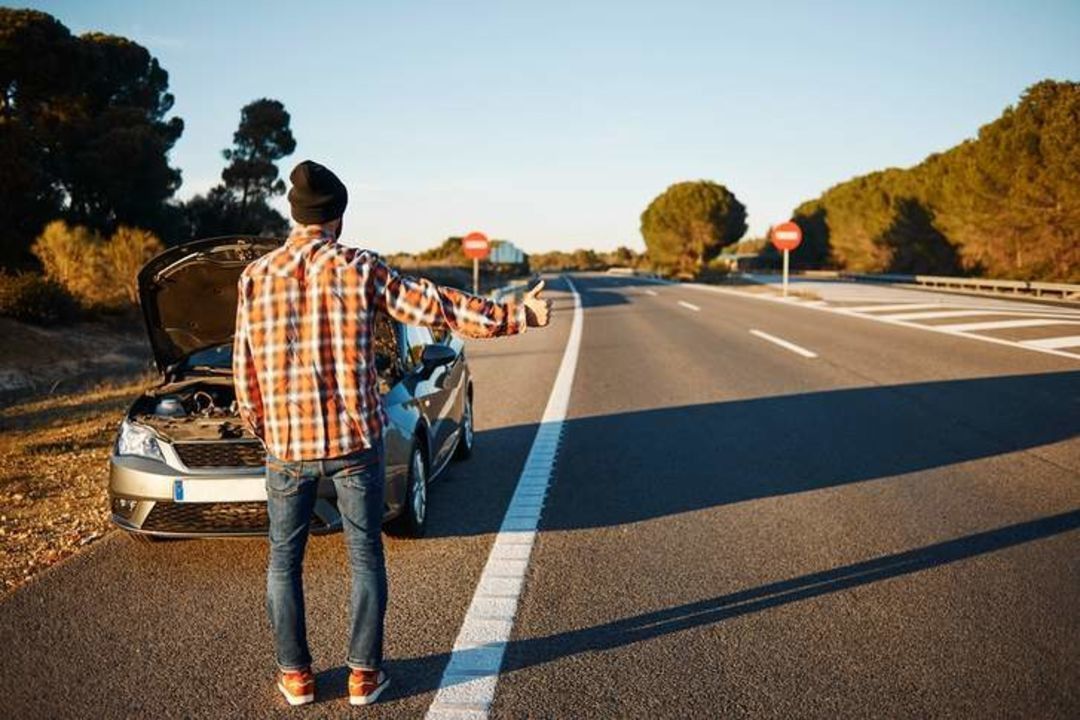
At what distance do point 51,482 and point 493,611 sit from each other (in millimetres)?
4460

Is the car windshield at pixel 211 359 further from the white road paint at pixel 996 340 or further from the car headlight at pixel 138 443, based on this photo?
the white road paint at pixel 996 340

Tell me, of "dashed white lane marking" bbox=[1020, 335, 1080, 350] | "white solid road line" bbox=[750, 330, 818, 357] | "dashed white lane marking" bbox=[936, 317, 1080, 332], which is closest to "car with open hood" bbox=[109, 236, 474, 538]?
"white solid road line" bbox=[750, 330, 818, 357]

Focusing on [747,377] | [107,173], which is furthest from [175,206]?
[747,377]

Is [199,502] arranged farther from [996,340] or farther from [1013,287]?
[1013,287]

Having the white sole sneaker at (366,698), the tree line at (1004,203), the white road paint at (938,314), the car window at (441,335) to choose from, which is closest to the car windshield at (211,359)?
the car window at (441,335)

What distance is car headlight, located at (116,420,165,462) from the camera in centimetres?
416

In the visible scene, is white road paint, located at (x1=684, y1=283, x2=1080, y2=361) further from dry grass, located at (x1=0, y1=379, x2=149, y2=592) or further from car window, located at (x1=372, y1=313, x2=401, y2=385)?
dry grass, located at (x1=0, y1=379, x2=149, y2=592)

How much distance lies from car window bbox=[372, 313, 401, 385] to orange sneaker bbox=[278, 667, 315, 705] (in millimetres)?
2049

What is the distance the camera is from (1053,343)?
41.9ft

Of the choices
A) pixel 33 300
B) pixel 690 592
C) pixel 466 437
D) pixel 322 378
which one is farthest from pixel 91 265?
pixel 690 592

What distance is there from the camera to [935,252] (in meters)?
59.2

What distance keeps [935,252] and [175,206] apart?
53530 millimetres

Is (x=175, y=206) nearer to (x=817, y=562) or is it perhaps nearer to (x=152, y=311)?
(x=152, y=311)

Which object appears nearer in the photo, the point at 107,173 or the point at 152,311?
the point at 152,311
